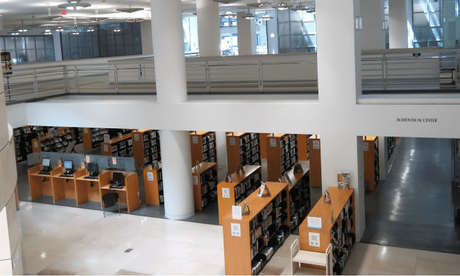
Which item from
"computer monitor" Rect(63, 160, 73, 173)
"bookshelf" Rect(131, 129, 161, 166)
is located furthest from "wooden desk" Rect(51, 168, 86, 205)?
"bookshelf" Rect(131, 129, 161, 166)

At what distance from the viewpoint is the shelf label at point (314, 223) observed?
7.99 meters

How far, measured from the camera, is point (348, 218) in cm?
962

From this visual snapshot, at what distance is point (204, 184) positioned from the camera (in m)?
12.6

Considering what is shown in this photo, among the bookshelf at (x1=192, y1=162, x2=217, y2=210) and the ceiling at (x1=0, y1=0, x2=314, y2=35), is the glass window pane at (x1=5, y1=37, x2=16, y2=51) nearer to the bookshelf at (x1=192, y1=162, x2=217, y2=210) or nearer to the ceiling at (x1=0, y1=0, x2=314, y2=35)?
the ceiling at (x1=0, y1=0, x2=314, y2=35)

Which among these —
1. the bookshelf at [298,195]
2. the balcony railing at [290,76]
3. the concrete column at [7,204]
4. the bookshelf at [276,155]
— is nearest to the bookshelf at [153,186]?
the balcony railing at [290,76]

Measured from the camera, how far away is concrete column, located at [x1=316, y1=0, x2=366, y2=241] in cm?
942

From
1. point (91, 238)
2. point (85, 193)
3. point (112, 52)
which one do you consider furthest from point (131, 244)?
point (112, 52)

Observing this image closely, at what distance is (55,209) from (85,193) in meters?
0.88

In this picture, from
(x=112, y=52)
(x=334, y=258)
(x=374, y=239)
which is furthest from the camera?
(x=112, y=52)

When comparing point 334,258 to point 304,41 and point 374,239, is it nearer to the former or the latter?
point 374,239

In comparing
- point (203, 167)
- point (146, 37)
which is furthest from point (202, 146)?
point (146, 37)

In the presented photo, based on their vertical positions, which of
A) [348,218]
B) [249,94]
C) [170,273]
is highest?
[249,94]

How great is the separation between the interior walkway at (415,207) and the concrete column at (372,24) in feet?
12.6

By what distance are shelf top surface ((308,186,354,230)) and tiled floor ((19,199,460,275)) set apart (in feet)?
3.01
